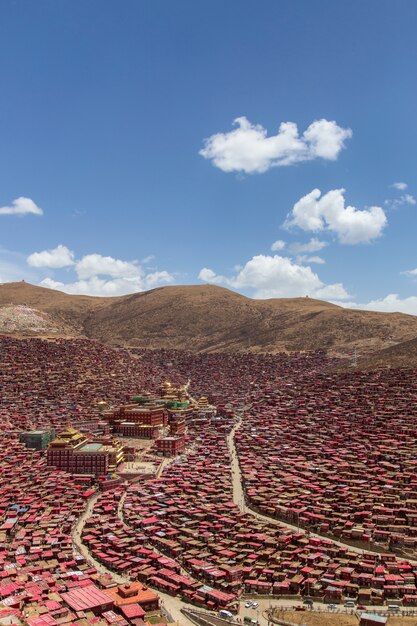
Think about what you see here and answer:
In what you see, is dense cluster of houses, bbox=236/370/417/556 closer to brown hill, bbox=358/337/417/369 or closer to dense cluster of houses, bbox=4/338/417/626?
dense cluster of houses, bbox=4/338/417/626

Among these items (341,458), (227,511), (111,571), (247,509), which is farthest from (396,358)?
(111,571)

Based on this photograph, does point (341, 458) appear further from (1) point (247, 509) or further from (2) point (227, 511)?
(2) point (227, 511)

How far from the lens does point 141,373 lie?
12612cm

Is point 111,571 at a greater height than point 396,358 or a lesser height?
lesser

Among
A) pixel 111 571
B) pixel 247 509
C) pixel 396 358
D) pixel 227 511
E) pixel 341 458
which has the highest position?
pixel 396 358

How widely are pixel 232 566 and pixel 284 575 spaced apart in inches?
136

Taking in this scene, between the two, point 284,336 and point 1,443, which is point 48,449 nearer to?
point 1,443

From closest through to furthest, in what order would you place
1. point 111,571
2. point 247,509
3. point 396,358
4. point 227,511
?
1. point 111,571
2. point 227,511
3. point 247,509
4. point 396,358

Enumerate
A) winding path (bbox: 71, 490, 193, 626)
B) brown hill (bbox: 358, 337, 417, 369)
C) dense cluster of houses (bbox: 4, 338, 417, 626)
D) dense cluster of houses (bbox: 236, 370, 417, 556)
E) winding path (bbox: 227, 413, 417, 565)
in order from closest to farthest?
winding path (bbox: 71, 490, 193, 626)
dense cluster of houses (bbox: 4, 338, 417, 626)
winding path (bbox: 227, 413, 417, 565)
dense cluster of houses (bbox: 236, 370, 417, 556)
brown hill (bbox: 358, 337, 417, 369)

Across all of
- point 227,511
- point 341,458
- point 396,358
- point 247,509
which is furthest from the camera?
point 396,358

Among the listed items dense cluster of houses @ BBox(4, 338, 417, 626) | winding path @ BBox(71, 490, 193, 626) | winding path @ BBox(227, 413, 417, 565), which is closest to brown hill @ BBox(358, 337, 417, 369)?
dense cluster of houses @ BBox(4, 338, 417, 626)

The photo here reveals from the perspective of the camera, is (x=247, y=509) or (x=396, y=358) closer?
(x=247, y=509)

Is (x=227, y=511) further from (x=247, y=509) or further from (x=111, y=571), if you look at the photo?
(x=111, y=571)

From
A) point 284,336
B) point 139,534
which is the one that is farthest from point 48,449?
point 284,336
